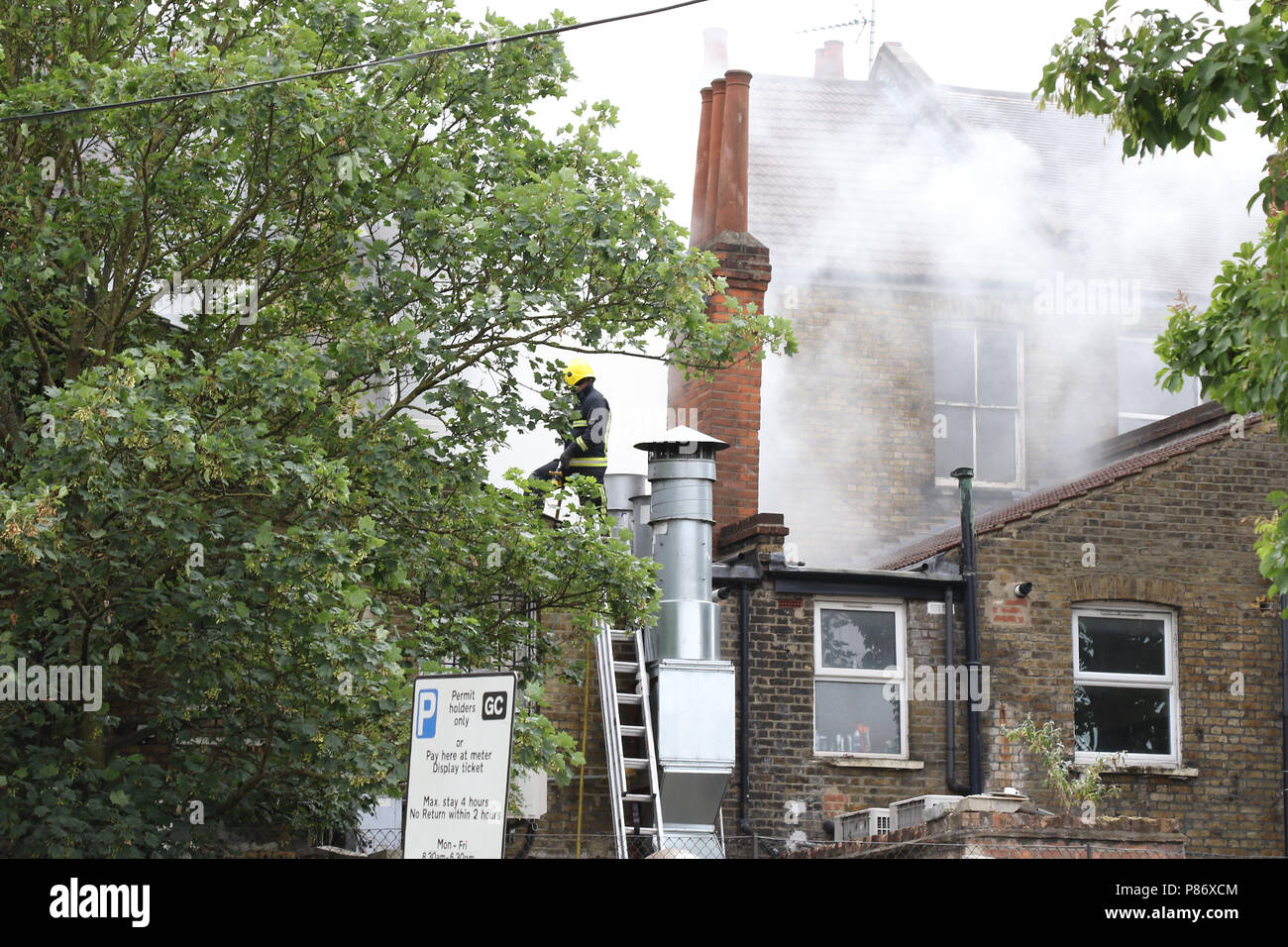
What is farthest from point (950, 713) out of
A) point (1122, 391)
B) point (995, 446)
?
point (1122, 391)

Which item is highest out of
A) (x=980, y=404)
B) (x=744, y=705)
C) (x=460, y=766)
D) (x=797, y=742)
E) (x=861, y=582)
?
(x=980, y=404)

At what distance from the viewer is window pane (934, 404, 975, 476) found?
2131 cm

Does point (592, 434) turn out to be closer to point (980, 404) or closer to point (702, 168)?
point (702, 168)

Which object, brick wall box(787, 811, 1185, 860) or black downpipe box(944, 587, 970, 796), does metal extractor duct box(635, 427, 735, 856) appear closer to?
brick wall box(787, 811, 1185, 860)

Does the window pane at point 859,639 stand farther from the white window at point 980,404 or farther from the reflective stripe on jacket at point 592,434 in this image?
the white window at point 980,404

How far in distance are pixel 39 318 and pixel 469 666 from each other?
142 inches

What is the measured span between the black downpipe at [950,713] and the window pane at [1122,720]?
1.20 m

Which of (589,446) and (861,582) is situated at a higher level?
(589,446)

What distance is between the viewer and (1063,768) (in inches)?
521

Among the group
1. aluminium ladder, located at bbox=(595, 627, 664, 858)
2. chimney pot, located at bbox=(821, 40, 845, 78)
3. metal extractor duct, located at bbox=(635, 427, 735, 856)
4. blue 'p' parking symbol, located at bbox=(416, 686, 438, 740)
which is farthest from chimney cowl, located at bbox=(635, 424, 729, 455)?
chimney pot, located at bbox=(821, 40, 845, 78)

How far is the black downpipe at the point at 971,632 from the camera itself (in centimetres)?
1378

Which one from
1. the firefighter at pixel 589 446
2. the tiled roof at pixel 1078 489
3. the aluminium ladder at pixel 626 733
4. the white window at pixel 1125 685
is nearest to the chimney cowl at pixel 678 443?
the firefighter at pixel 589 446

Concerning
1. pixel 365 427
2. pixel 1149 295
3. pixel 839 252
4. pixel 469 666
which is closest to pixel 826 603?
pixel 469 666

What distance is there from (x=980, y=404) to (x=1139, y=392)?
2596mm
